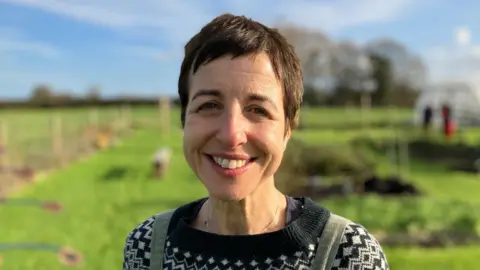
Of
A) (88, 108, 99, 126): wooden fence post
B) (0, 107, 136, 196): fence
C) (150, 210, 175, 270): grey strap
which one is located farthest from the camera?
(88, 108, 99, 126): wooden fence post

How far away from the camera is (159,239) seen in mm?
1488

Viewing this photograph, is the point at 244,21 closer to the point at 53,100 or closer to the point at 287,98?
the point at 287,98

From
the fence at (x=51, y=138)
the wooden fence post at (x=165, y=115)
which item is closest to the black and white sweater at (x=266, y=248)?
the fence at (x=51, y=138)

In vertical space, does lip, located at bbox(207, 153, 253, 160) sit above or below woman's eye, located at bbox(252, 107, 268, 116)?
below

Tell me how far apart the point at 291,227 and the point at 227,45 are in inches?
19.0

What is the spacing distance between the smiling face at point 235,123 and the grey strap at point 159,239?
24 centimetres

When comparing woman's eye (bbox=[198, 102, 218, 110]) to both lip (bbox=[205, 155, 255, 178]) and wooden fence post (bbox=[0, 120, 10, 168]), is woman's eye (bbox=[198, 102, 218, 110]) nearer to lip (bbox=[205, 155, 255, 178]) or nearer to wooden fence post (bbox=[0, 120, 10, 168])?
lip (bbox=[205, 155, 255, 178])

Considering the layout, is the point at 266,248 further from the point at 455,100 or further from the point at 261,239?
the point at 455,100

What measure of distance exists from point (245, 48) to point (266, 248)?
495 mm

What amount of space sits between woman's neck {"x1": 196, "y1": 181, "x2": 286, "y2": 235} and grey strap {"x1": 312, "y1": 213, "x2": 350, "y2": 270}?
138 millimetres

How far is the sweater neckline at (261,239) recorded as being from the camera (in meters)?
1.38

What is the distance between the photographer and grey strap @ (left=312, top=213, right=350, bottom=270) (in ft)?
4.40

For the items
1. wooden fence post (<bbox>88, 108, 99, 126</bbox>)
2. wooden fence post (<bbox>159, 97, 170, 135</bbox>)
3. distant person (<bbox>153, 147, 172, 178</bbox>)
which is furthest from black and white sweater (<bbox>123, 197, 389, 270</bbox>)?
wooden fence post (<bbox>159, 97, 170, 135</bbox>)

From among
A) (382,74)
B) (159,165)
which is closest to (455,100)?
(382,74)
